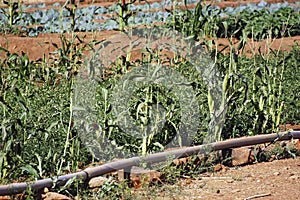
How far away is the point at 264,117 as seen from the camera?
616cm

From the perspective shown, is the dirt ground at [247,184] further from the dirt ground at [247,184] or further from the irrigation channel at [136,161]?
the irrigation channel at [136,161]

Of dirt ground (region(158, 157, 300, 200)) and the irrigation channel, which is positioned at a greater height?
the irrigation channel

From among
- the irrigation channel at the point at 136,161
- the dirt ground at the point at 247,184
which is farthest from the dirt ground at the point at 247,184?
the irrigation channel at the point at 136,161

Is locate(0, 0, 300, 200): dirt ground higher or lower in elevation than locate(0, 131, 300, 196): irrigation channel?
lower

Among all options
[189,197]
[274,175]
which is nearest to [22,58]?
[189,197]

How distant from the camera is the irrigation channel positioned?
4.35 metres

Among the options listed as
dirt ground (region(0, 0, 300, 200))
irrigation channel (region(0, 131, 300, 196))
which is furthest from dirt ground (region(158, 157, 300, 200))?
irrigation channel (region(0, 131, 300, 196))

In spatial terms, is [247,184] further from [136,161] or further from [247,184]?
[136,161]

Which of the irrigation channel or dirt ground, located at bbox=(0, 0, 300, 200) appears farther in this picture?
dirt ground, located at bbox=(0, 0, 300, 200)

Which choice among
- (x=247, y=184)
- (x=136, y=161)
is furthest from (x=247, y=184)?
(x=136, y=161)

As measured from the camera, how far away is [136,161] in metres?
5.00

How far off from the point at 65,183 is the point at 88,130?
0.84m

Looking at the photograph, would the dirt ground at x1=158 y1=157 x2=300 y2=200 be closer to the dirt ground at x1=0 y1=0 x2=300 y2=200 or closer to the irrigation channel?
the dirt ground at x1=0 y1=0 x2=300 y2=200

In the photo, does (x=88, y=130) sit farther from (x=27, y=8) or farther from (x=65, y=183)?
(x=27, y=8)
